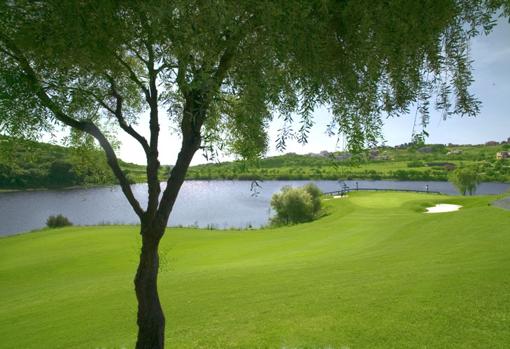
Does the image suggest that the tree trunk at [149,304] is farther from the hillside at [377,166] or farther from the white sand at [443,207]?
the white sand at [443,207]

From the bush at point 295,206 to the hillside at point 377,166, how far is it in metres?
4.12

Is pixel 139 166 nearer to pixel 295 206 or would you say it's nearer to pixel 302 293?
pixel 302 293

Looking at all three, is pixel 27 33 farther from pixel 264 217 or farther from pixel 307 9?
pixel 264 217

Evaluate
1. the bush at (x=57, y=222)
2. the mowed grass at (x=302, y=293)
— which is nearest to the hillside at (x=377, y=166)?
the mowed grass at (x=302, y=293)

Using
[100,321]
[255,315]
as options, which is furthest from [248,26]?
[100,321]

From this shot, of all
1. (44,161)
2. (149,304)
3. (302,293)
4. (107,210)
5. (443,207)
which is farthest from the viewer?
(107,210)

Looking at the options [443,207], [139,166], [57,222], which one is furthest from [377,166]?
[139,166]

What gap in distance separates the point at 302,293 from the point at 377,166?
121564mm

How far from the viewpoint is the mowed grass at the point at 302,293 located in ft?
29.6

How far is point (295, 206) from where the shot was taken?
5503 cm

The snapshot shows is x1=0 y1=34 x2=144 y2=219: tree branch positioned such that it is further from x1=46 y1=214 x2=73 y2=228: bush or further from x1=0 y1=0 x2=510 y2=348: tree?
x1=46 y1=214 x2=73 y2=228: bush

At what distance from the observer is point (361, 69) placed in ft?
15.7

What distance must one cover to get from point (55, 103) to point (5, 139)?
1.23 m

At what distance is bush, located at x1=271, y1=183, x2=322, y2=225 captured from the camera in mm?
54906
